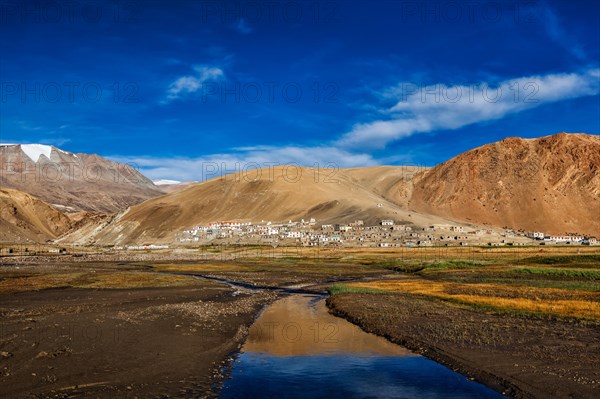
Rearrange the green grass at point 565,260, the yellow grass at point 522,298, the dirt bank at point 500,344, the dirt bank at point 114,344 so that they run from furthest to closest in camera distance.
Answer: the green grass at point 565,260 < the yellow grass at point 522,298 < the dirt bank at point 500,344 < the dirt bank at point 114,344

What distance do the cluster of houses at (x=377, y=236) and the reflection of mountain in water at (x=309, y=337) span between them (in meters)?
122

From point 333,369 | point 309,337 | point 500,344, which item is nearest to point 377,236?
point 309,337

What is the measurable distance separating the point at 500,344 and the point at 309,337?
931cm

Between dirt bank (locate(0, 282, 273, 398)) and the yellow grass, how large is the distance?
17.4 metres

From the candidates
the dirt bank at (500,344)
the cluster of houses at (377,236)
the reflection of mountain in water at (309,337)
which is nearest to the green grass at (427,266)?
the dirt bank at (500,344)

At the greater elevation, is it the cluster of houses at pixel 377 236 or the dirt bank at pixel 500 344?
the cluster of houses at pixel 377 236

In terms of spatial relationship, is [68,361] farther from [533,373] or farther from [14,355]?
[533,373]

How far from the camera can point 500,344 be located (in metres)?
22.1

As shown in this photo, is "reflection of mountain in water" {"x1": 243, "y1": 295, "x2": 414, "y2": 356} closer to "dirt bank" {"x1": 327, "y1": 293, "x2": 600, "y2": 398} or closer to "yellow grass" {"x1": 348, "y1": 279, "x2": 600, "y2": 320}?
"dirt bank" {"x1": 327, "y1": 293, "x2": 600, "y2": 398}

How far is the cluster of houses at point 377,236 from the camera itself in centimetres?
15850

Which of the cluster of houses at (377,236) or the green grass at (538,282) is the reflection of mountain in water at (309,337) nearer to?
the green grass at (538,282)

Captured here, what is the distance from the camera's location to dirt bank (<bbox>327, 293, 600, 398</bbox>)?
16.5m

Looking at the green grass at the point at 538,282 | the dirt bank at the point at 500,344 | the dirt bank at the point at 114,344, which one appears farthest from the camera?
the green grass at the point at 538,282

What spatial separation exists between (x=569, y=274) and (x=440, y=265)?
23492 mm
